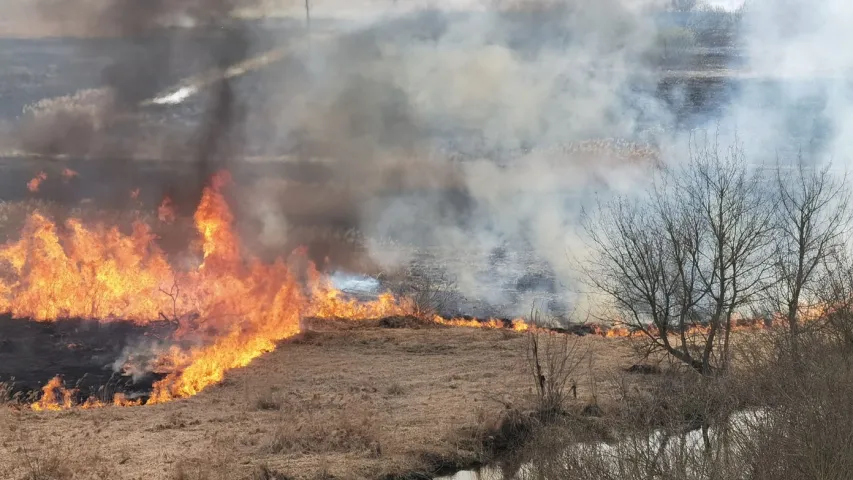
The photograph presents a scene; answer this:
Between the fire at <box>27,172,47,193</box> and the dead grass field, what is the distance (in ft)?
57.6

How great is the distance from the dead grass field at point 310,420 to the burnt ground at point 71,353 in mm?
2163

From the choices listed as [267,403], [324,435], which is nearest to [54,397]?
[267,403]

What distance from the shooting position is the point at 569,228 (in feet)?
114

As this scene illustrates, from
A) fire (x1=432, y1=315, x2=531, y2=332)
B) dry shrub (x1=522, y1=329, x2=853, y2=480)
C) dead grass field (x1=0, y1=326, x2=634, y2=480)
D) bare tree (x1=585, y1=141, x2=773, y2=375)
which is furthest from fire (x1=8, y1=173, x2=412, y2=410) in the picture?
bare tree (x1=585, y1=141, x2=773, y2=375)

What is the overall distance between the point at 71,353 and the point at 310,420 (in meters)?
9.12

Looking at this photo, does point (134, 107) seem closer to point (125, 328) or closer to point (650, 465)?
point (125, 328)

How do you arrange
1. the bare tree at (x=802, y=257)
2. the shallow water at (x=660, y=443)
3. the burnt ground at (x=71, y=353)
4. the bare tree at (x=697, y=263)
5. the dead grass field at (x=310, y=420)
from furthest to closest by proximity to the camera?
1. the burnt ground at (x=71, y=353)
2. the bare tree at (x=802, y=257)
3. the bare tree at (x=697, y=263)
4. the dead grass field at (x=310, y=420)
5. the shallow water at (x=660, y=443)

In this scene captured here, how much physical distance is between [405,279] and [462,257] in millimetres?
3034

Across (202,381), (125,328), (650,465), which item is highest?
(125,328)

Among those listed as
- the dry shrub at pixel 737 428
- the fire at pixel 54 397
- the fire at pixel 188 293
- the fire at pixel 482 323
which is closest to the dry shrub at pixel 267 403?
the fire at pixel 188 293

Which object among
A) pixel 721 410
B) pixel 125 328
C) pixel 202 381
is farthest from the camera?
pixel 125 328

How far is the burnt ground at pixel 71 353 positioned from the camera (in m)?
21.9

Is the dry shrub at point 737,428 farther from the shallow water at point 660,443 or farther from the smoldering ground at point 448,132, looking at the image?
the smoldering ground at point 448,132

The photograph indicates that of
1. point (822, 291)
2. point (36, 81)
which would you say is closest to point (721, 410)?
point (822, 291)
